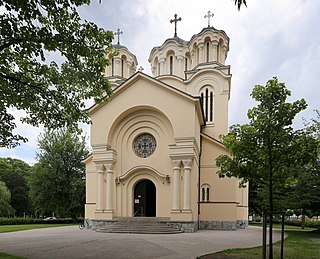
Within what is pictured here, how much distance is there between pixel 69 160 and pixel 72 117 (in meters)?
23.4

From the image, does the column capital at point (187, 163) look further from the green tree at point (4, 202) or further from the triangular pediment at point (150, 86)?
the green tree at point (4, 202)

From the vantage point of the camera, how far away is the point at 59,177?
108ft

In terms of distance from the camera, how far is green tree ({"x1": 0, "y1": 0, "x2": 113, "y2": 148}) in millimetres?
8594

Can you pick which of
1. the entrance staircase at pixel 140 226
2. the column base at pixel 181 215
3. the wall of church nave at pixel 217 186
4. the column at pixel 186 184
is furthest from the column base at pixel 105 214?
the wall of church nave at pixel 217 186

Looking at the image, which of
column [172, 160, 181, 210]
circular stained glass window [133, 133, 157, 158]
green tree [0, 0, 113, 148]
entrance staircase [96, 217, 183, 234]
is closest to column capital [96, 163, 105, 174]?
circular stained glass window [133, 133, 157, 158]

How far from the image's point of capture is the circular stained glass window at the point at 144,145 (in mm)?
22906

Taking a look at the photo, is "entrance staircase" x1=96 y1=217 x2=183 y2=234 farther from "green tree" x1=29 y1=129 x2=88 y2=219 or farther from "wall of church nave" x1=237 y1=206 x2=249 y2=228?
"green tree" x1=29 y1=129 x2=88 y2=219

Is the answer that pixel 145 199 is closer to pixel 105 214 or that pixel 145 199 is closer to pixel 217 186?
pixel 105 214

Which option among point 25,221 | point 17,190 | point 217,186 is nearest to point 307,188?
point 217,186

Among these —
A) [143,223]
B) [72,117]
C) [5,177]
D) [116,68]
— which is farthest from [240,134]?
[5,177]

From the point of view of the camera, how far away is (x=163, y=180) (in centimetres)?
2169

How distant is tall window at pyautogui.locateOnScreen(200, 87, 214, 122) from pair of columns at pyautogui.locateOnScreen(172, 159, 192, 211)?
843 cm

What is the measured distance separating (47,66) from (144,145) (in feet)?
42.1

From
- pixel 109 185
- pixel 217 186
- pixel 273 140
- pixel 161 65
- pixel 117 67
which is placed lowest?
pixel 217 186
